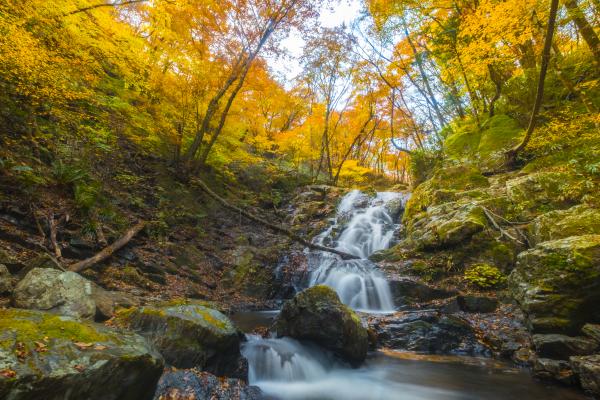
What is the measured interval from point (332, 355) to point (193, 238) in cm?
693

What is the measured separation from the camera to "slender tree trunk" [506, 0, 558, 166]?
6447mm

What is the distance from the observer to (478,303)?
7617 millimetres

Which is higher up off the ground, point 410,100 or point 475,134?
point 410,100

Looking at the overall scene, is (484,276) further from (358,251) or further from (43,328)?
(43,328)

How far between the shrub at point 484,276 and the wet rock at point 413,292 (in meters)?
0.62

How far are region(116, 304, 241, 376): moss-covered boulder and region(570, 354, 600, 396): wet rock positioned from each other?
5.04m

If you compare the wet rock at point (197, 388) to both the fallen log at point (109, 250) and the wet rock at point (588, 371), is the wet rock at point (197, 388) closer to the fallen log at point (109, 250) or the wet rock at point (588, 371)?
the fallen log at point (109, 250)

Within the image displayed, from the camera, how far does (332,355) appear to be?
6141 mm

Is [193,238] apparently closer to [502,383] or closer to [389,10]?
[502,383]

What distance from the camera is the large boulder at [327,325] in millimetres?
5949

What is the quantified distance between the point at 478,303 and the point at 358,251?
5860mm

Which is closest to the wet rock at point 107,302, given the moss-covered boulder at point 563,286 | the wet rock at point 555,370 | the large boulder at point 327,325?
the large boulder at point 327,325

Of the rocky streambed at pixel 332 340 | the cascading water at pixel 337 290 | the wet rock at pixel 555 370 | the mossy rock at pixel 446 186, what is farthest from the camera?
the mossy rock at pixel 446 186

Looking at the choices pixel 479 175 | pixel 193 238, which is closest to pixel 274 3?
pixel 193 238
